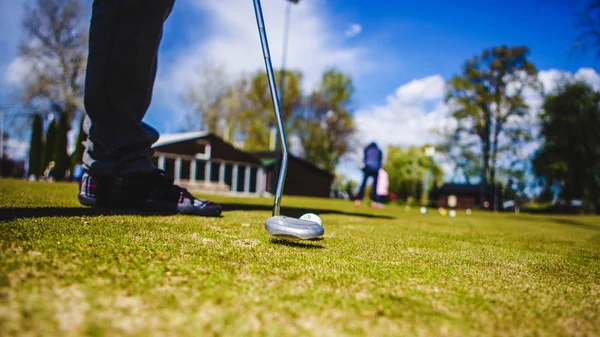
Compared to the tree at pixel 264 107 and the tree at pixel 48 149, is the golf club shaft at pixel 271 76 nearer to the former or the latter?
the tree at pixel 48 149

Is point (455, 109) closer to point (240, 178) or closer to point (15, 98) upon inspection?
point (240, 178)

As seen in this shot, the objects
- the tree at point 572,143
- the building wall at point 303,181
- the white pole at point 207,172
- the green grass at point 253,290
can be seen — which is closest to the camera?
the green grass at point 253,290

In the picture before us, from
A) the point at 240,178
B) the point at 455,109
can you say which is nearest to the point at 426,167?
the point at 455,109

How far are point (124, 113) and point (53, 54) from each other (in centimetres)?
2744

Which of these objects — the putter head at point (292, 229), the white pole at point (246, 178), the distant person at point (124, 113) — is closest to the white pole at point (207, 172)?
the white pole at point (246, 178)

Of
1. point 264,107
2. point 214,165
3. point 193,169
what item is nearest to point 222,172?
point 214,165

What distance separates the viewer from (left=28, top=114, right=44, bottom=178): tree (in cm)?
2186

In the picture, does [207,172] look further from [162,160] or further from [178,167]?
[162,160]

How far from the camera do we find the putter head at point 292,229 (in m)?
2.04

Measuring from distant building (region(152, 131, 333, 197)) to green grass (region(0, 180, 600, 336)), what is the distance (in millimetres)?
20850

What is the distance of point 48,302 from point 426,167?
2022 inches

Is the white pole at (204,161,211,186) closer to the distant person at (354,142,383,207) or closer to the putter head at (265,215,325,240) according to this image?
the distant person at (354,142,383,207)

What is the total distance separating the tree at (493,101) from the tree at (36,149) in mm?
30736

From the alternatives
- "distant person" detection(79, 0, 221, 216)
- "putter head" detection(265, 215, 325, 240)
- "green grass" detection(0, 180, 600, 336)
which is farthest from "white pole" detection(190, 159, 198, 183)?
"putter head" detection(265, 215, 325, 240)
